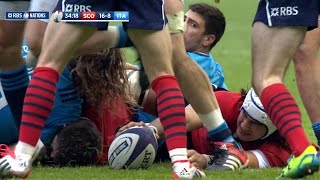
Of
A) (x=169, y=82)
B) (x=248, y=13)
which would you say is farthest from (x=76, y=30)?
(x=248, y=13)

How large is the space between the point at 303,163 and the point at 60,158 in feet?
6.15

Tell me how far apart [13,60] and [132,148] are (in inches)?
36.1

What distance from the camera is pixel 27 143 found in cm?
641

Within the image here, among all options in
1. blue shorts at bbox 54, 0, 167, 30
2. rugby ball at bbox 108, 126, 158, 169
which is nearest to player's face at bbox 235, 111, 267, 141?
rugby ball at bbox 108, 126, 158, 169

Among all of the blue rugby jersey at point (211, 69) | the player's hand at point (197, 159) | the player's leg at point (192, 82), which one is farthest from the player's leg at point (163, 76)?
the blue rugby jersey at point (211, 69)

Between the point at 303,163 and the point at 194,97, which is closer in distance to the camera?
the point at 303,163

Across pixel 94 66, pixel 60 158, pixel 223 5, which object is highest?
pixel 94 66

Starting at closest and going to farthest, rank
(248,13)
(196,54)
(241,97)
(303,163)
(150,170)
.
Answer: (303,163), (150,170), (241,97), (196,54), (248,13)

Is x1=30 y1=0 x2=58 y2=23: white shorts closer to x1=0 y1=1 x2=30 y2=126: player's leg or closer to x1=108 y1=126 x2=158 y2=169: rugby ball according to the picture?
x1=0 y1=1 x2=30 y2=126: player's leg

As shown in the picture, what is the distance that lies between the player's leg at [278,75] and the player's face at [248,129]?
39.9 inches

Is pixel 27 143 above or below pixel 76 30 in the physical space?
below

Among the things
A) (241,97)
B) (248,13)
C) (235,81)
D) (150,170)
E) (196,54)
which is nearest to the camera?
(150,170)

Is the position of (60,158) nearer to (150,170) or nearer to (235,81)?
(150,170)

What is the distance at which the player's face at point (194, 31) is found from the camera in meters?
8.75
